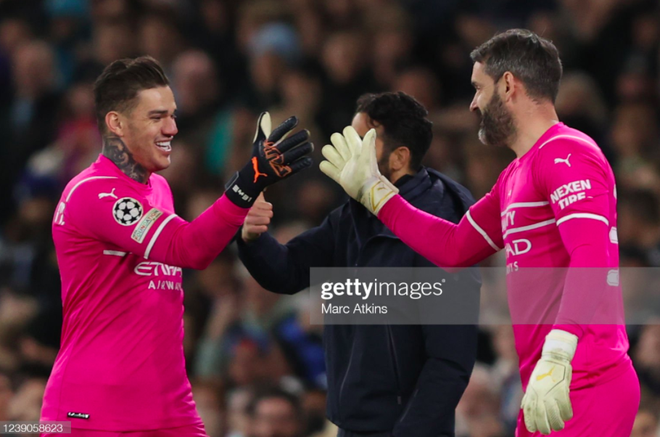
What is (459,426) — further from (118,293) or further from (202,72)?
(202,72)

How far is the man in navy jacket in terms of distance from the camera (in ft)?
12.4

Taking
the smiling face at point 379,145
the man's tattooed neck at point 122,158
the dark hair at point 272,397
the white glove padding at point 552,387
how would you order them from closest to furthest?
1. the white glove padding at point 552,387
2. the man's tattooed neck at point 122,158
3. the smiling face at point 379,145
4. the dark hair at point 272,397

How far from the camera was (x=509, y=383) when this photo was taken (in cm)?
572

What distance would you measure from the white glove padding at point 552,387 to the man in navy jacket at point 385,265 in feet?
2.46

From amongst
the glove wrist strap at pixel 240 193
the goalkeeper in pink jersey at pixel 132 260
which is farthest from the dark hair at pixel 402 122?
the glove wrist strap at pixel 240 193

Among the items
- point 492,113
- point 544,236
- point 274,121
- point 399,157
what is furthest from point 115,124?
point 274,121

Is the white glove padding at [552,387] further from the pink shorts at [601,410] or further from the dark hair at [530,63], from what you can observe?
the dark hair at [530,63]

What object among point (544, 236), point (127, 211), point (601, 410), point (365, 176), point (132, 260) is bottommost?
point (601, 410)

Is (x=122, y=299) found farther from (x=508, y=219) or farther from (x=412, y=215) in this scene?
(x=508, y=219)

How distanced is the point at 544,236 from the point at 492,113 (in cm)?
52

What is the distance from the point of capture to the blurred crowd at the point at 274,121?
5.95 m

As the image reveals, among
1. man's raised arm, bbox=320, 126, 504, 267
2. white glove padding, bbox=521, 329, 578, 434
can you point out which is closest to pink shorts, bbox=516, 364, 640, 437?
white glove padding, bbox=521, 329, 578, 434

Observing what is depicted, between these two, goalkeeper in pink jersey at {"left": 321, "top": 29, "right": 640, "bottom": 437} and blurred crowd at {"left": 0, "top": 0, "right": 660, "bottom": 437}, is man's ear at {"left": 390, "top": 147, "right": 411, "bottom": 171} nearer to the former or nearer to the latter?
goalkeeper in pink jersey at {"left": 321, "top": 29, "right": 640, "bottom": 437}

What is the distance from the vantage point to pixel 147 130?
3867 mm
